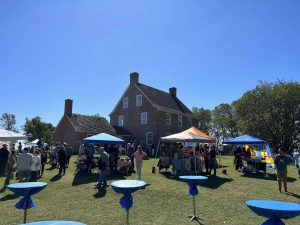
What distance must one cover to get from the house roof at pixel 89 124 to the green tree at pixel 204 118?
3964 cm

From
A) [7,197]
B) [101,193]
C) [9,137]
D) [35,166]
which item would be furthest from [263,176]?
[9,137]

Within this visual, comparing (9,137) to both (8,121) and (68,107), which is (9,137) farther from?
(8,121)

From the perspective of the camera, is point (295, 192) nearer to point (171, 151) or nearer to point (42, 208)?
point (171, 151)

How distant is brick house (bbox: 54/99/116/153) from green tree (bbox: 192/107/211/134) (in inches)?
1601

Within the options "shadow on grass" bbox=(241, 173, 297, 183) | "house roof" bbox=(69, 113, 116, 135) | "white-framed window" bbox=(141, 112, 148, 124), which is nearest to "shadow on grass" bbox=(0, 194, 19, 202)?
"shadow on grass" bbox=(241, 173, 297, 183)

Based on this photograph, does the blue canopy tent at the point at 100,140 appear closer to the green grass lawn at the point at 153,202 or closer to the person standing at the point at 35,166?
the green grass lawn at the point at 153,202

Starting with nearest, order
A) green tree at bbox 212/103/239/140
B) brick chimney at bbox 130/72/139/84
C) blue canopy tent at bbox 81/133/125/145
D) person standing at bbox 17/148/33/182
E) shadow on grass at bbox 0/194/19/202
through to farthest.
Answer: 1. shadow on grass at bbox 0/194/19/202
2. person standing at bbox 17/148/33/182
3. blue canopy tent at bbox 81/133/125/145
4. brick chimney at bbox 130/72/139/84
5. green tree at bbox 212/103/239/140

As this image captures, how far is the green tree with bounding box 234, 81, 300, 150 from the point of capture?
39.7 meters

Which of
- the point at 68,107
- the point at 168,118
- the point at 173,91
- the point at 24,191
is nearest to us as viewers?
the point at 24,191

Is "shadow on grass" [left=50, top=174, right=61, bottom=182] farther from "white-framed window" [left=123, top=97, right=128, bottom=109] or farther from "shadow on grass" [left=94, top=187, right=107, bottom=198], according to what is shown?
"white-framed window" [left=123, top=97, right=128, bottom=109]

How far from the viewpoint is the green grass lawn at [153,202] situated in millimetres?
8320

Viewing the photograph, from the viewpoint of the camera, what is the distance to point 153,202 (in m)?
10.3

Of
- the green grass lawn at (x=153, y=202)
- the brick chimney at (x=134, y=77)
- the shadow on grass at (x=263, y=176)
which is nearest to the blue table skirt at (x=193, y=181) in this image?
the green grass lawn at (x=153, y=202)

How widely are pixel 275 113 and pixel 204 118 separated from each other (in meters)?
35.7
